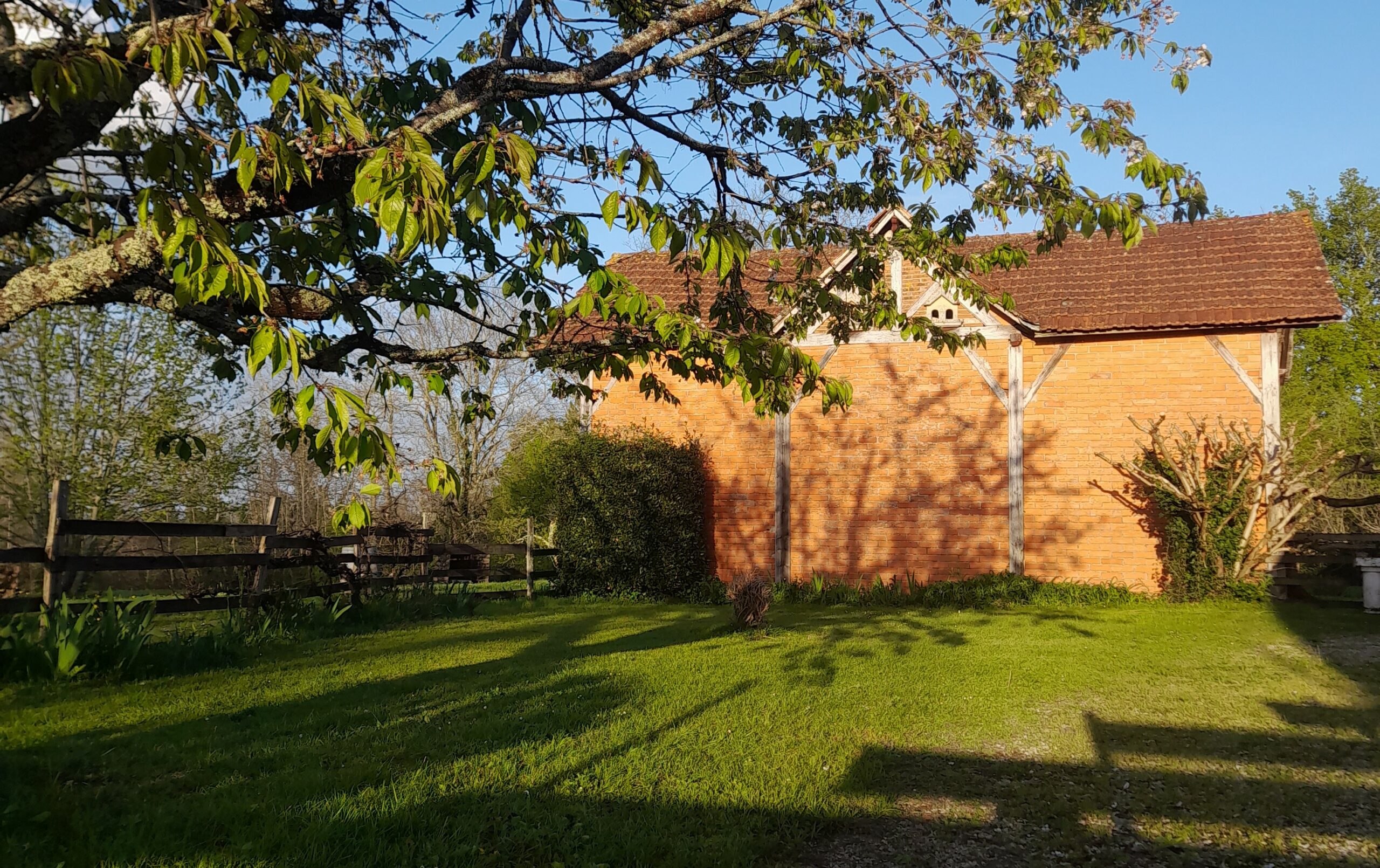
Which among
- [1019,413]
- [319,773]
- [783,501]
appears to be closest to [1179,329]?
[1019,413]

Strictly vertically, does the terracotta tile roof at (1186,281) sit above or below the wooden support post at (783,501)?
above

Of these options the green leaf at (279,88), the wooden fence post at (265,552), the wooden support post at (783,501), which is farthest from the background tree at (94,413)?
the green leaf at (279,88)

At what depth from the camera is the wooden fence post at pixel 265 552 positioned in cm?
1000

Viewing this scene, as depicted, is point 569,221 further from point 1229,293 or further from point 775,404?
point 1229,293

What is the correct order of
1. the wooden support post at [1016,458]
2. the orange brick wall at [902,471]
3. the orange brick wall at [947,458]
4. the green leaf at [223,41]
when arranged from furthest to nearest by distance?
the orange brick wall at [902,471]
the wooden support post at [1016,458]
the orange brick wall at [947,458]
the green leaf at [223,41]

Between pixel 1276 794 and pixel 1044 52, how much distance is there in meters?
4.70

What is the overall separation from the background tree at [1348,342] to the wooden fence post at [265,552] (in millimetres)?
24143

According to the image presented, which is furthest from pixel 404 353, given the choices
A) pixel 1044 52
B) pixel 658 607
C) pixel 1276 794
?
pixel 658 607

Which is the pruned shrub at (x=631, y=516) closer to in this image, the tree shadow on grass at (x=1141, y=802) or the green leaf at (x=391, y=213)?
the tree shadow on grass at (x=1141, y=802)

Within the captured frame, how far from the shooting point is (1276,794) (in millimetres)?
4738

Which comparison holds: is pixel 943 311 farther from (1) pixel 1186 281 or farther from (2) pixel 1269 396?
(2) pixel 1269 396

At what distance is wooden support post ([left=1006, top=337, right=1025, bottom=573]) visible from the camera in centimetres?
1407

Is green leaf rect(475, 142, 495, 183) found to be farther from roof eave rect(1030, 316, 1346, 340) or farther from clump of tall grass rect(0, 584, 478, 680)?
roof eave rect(1030, 316, 1346, 340)

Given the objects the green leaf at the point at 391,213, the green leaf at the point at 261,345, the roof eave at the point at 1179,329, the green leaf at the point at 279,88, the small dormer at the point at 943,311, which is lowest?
the green leaf at the point at 261,345
